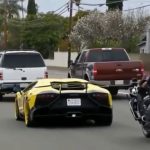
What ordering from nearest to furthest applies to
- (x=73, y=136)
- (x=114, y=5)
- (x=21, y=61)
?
1. (x=73, y=136)
2. (x=21, y=61)
3. (x=114, y=5)

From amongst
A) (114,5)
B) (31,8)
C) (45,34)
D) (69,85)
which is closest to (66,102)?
(69,85)

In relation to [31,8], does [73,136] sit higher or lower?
lower

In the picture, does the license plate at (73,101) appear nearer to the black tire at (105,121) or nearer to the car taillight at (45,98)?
the car taillight at (45,98)

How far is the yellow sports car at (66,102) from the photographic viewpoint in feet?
48.1

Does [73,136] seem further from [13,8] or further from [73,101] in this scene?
[13,8]

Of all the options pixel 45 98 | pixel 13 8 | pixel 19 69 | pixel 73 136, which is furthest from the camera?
pixel 13 8

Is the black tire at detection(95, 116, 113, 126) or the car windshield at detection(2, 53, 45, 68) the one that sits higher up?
the car windshield at detection(2, 53, 45, 68)

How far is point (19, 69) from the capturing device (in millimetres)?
23719

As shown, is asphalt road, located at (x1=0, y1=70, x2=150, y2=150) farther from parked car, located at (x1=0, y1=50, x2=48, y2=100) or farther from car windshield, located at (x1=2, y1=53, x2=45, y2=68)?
car windshield, located at (x1=2, y1=53, x2=45, y2=68)

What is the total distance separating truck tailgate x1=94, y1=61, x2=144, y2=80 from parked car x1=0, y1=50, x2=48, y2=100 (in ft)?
6.67

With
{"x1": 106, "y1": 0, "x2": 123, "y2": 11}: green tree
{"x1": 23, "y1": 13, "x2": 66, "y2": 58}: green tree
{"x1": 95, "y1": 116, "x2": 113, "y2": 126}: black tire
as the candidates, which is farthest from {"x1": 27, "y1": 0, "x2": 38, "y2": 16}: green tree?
{"x1": 95, "y1": 116, "x2": 113, "y2": 126}: black tire

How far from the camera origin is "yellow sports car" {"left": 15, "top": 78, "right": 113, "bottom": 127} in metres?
14.7

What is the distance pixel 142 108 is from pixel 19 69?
1155cm

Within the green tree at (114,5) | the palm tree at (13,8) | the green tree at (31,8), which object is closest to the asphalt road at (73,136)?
the green tree at (114,5)
